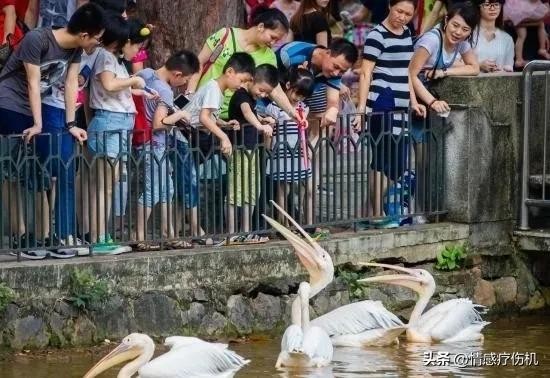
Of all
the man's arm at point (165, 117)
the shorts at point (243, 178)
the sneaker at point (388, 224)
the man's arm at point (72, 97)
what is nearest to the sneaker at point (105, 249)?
the man's arm at point (72, 97)

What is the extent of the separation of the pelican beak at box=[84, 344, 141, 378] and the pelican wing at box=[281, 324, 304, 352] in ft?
3.96

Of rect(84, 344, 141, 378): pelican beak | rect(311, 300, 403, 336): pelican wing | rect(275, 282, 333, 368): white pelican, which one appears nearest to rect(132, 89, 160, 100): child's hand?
rect(275, 282, 333, 368): white pelican

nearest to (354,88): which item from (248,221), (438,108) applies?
(438,108)

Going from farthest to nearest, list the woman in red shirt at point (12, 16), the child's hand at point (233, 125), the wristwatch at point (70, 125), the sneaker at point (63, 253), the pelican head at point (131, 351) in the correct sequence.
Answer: the woman in red shirt at point (12, 16), the child's hand at point (233, 125), the sneaker at point (63, 253), the wristwatch at point (70, 125), the pelican head at point (131, 351)

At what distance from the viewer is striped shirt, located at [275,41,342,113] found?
46.5ft

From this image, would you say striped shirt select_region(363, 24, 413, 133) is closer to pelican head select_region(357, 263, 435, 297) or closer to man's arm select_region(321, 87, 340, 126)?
man's arm select_region(321, 87, 340, 126)

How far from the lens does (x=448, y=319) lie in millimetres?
13305

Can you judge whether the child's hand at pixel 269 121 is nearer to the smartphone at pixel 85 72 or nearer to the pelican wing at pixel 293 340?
the smartphone at pixel 85 72

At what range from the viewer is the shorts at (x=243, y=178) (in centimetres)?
1337

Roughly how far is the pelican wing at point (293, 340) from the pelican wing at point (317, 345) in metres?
0.04

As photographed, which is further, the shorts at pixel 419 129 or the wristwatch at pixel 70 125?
the shorts at pixel 419 129

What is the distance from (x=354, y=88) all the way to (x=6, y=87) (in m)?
5.44

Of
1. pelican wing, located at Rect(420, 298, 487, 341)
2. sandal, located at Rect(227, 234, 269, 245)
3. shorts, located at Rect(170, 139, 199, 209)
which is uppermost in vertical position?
shorts, located at Rect(170, 139, 199, 209)

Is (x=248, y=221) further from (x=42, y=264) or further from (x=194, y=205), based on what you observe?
(x=42, y=264)
